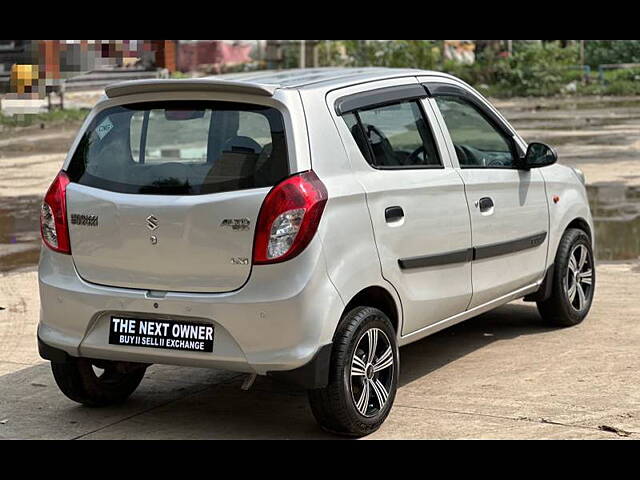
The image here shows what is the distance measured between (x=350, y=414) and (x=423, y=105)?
6.32 feet

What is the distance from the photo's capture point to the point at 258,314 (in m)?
5.41

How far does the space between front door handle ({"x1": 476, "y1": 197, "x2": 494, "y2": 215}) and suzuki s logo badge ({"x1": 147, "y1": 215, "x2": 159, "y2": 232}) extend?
206 centimetres

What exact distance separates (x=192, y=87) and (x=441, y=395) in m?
2.16

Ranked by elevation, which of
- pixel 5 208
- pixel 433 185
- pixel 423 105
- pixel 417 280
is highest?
pixel 423 105

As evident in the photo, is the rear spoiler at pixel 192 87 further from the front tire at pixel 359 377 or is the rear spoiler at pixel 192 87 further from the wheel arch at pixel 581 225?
the wheel arch at pixel 581 225

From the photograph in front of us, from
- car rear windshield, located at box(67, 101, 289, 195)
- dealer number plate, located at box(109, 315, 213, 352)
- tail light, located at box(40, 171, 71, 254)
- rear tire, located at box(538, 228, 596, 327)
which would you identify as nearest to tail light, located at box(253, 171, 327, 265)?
car rear windshield, located at box(67, 101, 289, 195)

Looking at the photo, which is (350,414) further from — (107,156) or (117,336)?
(107,156)

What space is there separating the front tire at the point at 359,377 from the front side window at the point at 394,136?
859 millimetres

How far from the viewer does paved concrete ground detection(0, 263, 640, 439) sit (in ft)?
19.4

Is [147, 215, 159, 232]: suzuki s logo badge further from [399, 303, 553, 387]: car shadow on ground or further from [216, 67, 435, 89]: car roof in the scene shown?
[399, 303, 553, 387]: car shadow on ground

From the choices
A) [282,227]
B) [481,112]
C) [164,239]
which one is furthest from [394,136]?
[164,239]

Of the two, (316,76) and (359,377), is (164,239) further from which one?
(316,76)

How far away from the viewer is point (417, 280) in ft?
20.6
